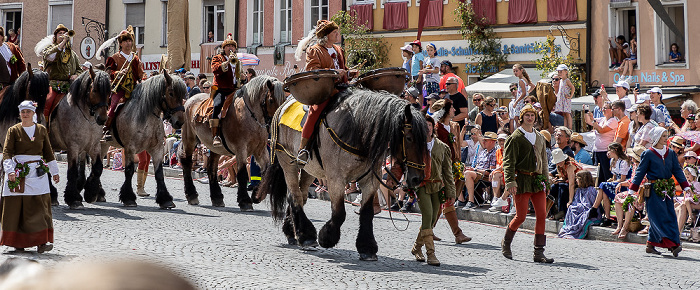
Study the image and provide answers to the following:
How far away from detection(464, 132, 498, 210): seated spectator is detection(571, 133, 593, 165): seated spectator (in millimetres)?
1502

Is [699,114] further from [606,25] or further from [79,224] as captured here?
[606,25]

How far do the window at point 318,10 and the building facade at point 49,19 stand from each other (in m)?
11.3

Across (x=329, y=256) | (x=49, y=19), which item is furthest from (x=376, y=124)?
(x=49, y=19)

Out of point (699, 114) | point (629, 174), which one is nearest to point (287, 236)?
point (629, 174)

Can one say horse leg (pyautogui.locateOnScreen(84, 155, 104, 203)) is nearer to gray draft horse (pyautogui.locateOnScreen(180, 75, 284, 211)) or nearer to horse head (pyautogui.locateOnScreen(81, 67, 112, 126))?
horse head (pyautogui.locateOnScreen(81, 67, 112, 126))

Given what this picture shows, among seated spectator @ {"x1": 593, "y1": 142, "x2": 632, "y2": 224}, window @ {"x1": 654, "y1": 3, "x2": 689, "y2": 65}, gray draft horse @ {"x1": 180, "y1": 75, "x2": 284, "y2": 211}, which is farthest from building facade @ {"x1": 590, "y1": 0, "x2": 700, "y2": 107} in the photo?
gray draft horse @ {"x1": 180, "y1": 75, "x2": 284, "y2": 211}

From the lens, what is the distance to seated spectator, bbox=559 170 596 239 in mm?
14133

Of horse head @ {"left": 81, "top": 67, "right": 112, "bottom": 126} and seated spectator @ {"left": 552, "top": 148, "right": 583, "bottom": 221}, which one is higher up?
horse head @ {"left": 81, "top": 67, "right": 112, "bottom": 126}

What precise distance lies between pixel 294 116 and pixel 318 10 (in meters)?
24.5

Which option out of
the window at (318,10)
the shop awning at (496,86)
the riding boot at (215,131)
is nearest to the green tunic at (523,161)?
the riding boot at (215,131)

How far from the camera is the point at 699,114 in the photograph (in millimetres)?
15039

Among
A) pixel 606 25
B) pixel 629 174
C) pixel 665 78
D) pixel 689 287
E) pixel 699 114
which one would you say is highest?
pixel 606 25

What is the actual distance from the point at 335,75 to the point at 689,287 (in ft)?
14.3

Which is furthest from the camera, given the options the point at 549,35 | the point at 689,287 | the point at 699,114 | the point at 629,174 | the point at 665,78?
the point at 549,35
